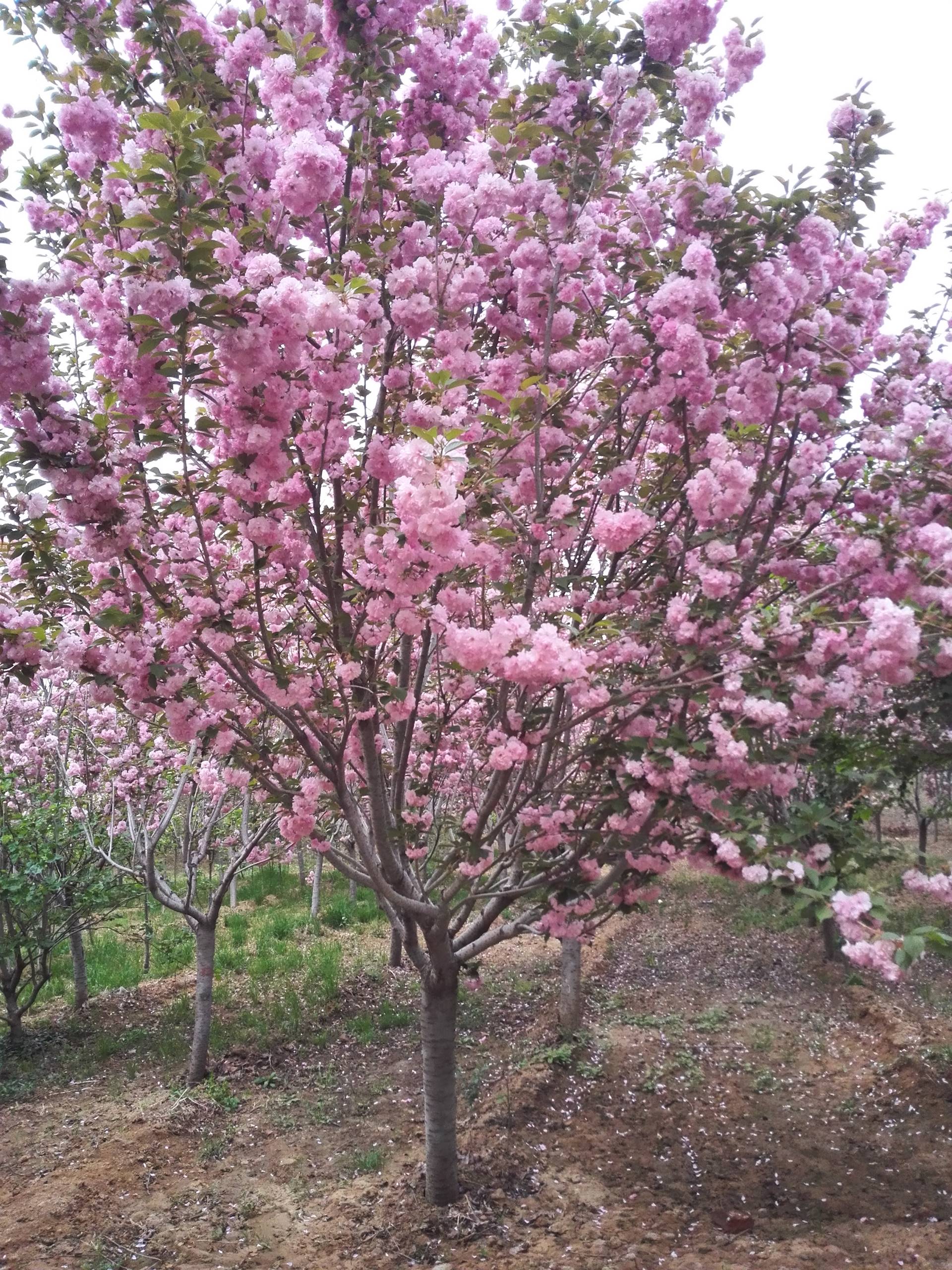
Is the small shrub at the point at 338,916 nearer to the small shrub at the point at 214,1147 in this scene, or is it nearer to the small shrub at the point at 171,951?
the small shrub at the point at 171,951

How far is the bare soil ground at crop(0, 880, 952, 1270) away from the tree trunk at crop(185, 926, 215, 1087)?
0.69 ft

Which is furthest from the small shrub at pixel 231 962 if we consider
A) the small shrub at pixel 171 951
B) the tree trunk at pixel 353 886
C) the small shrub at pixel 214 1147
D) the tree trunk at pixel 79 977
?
the small shrub at pixel 214 1147

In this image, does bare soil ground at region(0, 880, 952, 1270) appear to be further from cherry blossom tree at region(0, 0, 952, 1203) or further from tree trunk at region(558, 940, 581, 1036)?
cherry blossom tree at region(0, 0, 952, 1203)

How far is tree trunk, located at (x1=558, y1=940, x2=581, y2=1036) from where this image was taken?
260 inches

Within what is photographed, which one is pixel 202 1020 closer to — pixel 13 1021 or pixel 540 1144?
pixel 13 1021

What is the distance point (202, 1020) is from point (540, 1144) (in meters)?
2.72

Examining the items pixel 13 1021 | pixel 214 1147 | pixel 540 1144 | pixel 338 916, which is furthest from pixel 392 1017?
pixel 338 916

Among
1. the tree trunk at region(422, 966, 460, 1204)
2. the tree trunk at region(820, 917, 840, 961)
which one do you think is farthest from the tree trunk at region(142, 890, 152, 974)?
the tree trunk at region(820, 917, 840, 961)

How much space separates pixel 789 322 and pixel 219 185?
7.15 feet

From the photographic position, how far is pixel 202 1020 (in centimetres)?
610

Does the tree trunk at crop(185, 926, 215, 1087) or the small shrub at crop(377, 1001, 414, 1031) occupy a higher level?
the tree trunk at crop(185, 926, 215, 1087)

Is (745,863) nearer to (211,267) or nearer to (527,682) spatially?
(527,682)

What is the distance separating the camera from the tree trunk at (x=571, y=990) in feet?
21.7

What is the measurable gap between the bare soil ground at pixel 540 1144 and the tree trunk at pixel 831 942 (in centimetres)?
49
